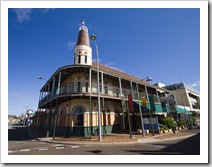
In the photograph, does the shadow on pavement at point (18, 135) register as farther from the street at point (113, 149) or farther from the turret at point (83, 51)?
the turret at point (83, 51)

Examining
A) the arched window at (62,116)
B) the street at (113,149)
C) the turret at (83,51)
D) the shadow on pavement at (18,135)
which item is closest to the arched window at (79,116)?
the arched window at (62,116)

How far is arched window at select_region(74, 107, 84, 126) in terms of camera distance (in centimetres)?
1469

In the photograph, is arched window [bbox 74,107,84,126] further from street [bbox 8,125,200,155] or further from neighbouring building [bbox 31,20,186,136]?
street [bbox 8,125,200,155]

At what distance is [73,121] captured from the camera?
14781 millimetres

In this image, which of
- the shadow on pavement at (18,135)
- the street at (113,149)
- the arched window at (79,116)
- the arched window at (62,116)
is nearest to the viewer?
the street at (113,149)

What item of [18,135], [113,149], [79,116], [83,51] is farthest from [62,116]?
[113,149]

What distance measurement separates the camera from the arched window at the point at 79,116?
48.2ft

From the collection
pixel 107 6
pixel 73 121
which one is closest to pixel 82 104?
pixel 73 121

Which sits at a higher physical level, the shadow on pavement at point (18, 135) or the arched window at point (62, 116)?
the arched window at point (62, 116)

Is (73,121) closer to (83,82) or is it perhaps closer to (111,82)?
(83,82)

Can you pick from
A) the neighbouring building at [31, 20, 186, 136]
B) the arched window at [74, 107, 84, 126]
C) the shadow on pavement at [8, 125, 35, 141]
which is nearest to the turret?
the neighbouring building at [31, 20, 186, 136]

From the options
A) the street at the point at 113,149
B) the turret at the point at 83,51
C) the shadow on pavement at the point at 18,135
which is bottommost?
the shadow on pavement at the point at 18,135

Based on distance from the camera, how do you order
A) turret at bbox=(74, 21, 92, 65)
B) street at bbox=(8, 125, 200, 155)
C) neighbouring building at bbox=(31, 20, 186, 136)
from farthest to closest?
1. turret at bbox=(74, 21, 92, 65)
2. neighbouring building at bbox=(31, 20, 186, 136)
3. street at bbox=(8, 125, 200, 155)

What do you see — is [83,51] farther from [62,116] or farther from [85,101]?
[62,116]
